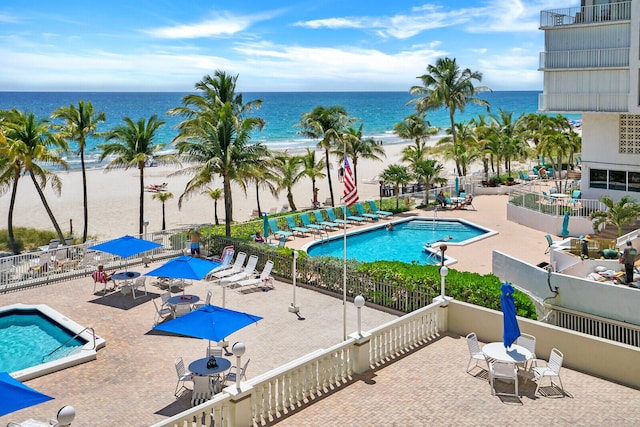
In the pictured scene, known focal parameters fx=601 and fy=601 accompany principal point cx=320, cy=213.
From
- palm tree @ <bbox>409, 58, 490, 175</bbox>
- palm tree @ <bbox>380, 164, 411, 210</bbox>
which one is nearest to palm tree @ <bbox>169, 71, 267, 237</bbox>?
palm tree @ <bbox>380, 164, 411, 210</bbox>

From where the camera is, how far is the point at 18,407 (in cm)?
842

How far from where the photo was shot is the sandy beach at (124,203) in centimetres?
3797

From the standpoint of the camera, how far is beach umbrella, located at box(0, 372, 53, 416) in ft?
27.6

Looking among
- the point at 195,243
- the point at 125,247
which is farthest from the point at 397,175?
the point at 125,247

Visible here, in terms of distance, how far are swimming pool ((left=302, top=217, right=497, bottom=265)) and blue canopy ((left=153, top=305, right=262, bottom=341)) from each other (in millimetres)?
12480

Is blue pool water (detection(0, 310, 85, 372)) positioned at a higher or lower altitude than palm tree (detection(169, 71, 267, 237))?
A: lower

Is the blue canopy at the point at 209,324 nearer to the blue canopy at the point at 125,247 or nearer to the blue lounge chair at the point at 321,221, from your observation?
the blue canopy at the point at 125,247

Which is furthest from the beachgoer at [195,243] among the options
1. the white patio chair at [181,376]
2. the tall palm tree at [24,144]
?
the white patio chair at [181,376]

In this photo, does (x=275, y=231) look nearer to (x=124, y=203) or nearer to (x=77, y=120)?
(x=77, y=120)

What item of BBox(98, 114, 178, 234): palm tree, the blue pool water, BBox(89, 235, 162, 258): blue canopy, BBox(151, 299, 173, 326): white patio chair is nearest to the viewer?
the blue pool water

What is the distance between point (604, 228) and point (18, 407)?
78.0 ft

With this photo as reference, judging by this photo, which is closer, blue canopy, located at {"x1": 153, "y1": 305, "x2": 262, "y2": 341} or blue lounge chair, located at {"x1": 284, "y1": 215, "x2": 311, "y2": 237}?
blue canopy, located at {"x1": 153, "y1": 305, "x2": 262, "y2": 341}

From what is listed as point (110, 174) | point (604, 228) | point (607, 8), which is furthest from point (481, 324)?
point (110, 174)

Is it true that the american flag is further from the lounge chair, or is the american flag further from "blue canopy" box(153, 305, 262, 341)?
the lounge chair
